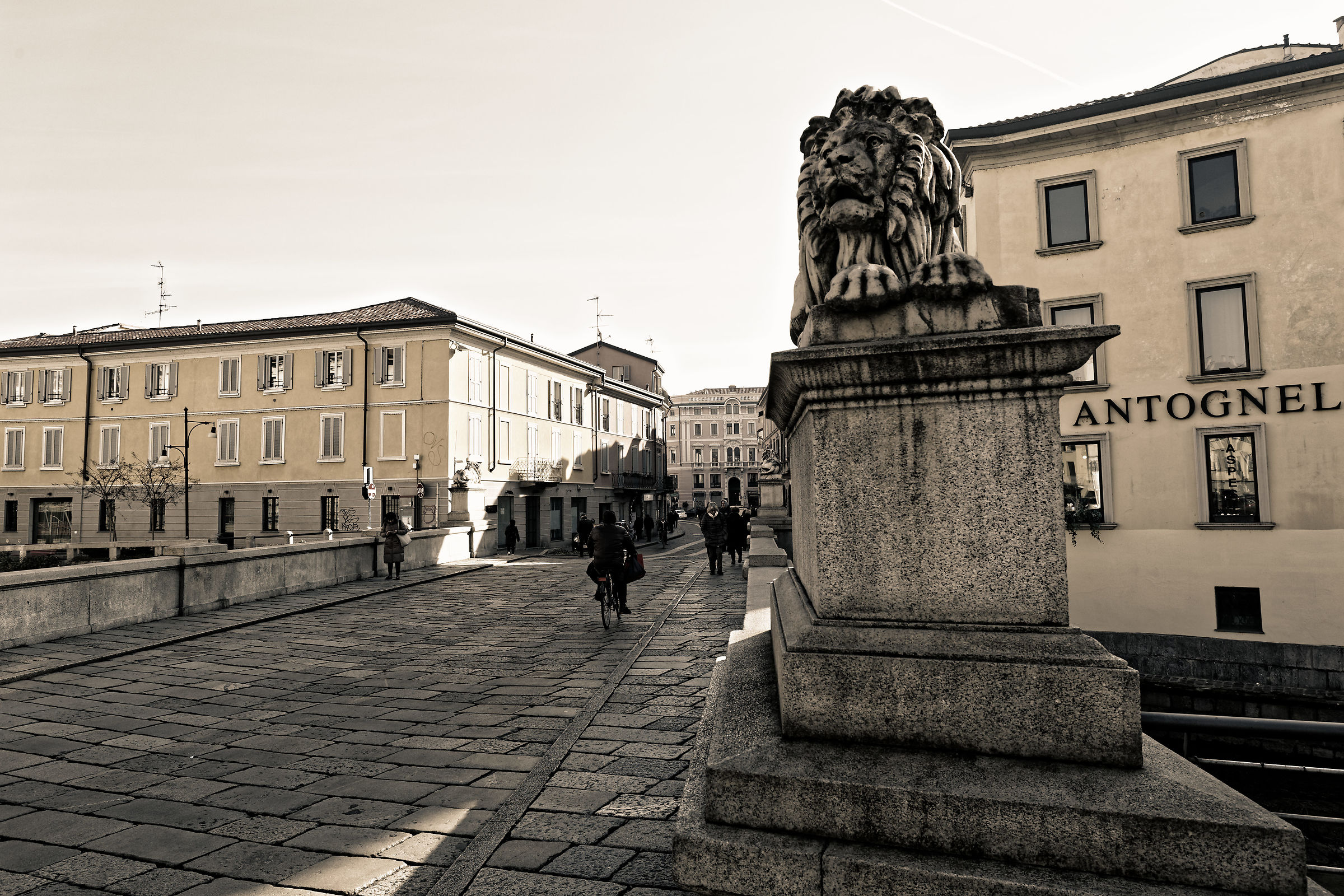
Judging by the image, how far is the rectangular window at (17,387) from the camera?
35.6 meters

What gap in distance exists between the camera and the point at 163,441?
3381 cm

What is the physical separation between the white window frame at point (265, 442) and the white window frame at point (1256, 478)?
104 ft

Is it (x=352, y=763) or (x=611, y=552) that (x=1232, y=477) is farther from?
(x=352, y=763)

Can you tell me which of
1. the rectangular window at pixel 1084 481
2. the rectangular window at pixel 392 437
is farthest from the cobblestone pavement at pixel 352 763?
the rectangular window at pixel 392 437

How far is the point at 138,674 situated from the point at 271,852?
5.43 metres

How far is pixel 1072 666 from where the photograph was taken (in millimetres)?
2066

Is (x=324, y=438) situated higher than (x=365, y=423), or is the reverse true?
(x=365, y=423)

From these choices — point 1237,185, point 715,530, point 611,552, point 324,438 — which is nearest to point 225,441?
point 324,438

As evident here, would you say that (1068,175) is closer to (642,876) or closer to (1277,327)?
(1277,327)

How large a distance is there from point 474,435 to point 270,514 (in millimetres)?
9300

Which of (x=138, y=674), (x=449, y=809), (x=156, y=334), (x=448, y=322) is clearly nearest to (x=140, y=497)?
(x=156, y=334)

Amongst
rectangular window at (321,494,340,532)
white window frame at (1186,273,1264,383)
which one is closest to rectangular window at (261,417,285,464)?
rectangular window at (321,494,340,532)

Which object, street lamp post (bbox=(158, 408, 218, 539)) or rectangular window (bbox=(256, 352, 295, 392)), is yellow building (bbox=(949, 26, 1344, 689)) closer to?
rectangular window (bbox=(256, 352, 295, 392))

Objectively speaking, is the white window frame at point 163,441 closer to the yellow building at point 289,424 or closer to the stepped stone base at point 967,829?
the yellow building at point 289,424
